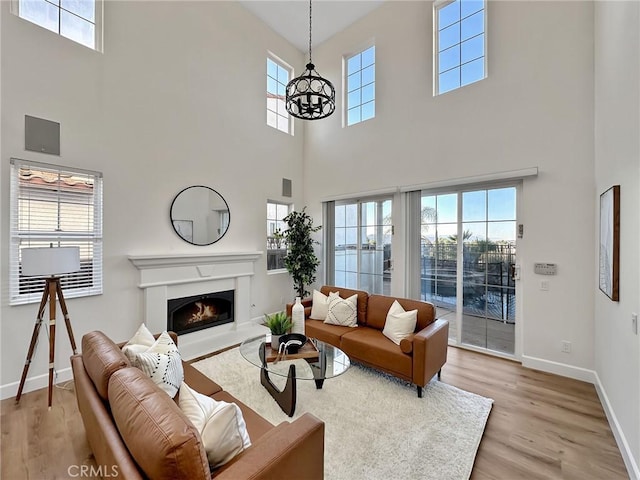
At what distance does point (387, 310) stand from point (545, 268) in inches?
75.0

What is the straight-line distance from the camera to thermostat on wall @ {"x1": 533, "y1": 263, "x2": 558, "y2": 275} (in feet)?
10.7

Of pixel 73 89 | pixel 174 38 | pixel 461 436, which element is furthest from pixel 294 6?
pixel 461 436

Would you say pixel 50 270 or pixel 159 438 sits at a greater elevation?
pixel 50 270

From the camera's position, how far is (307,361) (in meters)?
2.58

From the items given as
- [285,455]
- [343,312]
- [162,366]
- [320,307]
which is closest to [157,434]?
[285,455]

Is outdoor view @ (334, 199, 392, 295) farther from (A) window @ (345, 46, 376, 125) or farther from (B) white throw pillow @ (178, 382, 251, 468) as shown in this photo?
(B) white throw pillow @ (178, 382, 251, 468)

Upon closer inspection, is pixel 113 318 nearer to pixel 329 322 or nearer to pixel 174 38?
pixel 329 322

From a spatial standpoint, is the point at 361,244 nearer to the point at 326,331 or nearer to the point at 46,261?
the point at 326,331

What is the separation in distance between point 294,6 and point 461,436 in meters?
6.25

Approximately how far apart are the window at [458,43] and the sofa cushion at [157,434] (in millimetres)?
4838

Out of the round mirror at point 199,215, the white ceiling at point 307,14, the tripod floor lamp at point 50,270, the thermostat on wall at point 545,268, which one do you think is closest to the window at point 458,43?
the white ceiling at point 307,14

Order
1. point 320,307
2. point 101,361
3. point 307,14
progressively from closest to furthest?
1. point 101,361
2. point 320,307
3. point 307,14

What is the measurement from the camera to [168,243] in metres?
3.93

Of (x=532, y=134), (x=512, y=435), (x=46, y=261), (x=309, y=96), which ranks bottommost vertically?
(x=512, y=435)
